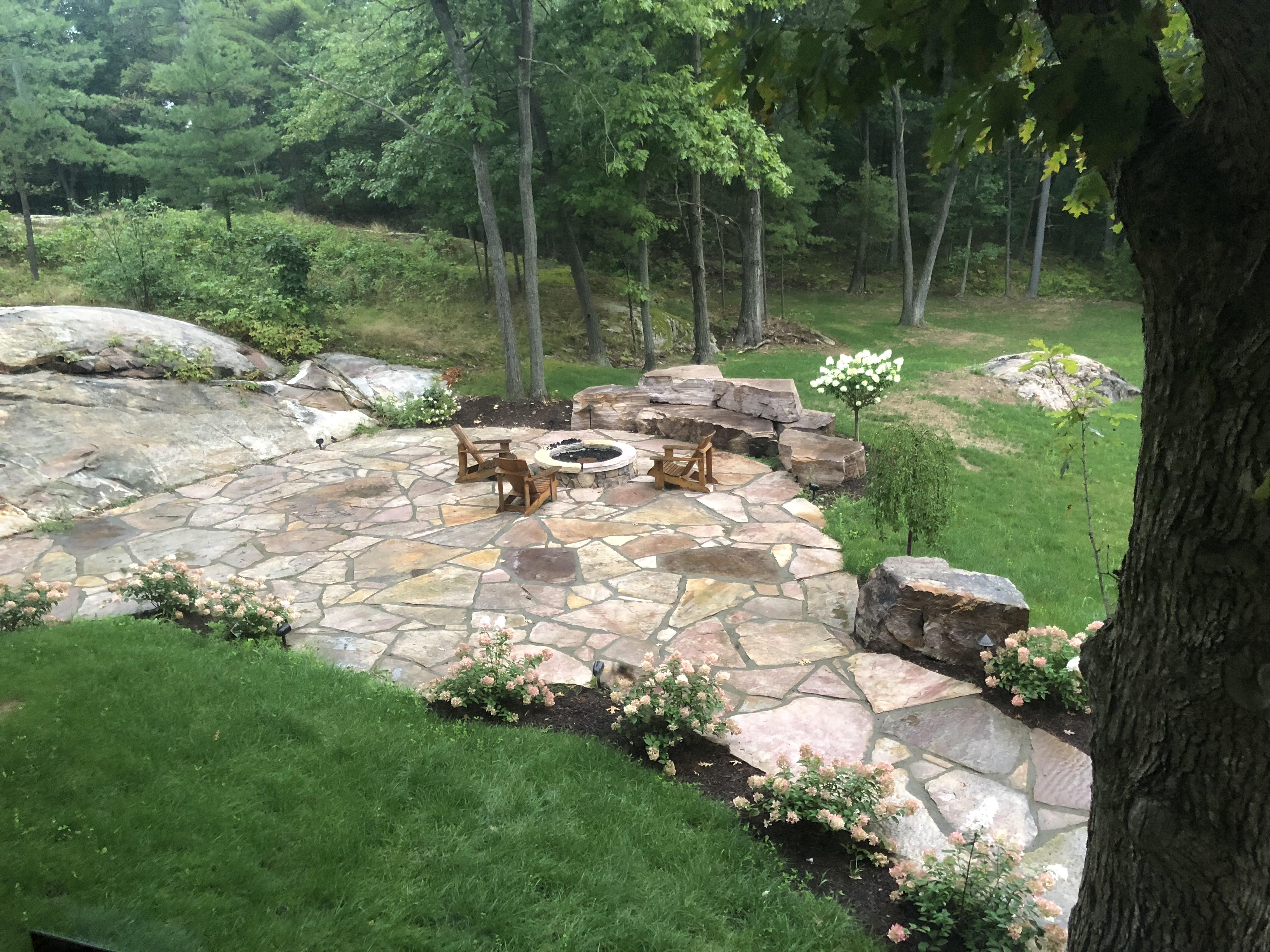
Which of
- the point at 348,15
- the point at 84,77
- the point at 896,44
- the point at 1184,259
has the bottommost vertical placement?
the point at 1184,259

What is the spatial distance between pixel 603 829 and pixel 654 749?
560mm

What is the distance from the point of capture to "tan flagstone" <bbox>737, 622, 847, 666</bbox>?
190 inches

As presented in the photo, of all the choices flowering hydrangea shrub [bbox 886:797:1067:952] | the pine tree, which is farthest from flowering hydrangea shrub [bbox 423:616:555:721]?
the pine tree

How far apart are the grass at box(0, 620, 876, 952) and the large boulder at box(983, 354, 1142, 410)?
37.9 feet

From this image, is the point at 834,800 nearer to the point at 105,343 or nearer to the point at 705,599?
the point at 705,599

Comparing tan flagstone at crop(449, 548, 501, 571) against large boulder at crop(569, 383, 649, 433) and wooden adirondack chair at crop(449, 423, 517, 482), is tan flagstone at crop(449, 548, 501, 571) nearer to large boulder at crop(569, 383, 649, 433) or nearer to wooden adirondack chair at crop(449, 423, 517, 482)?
wooden adirondack chair at crop(449, 423, 517, 482)

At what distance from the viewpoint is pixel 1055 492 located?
8336mm

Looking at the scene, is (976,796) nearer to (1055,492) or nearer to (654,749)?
(654,749)

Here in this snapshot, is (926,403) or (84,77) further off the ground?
(84,77)

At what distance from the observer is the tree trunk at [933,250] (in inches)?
819

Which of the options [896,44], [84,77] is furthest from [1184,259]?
[84,77]

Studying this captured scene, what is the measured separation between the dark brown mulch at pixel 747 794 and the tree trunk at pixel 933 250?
19.8m

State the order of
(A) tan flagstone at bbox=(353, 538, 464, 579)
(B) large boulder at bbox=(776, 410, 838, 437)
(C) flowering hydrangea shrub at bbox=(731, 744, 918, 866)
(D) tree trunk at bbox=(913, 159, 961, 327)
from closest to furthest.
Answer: (C) flowering hydrangea shrub at bbox=(731, 744, 918, 866)
(A) tan flagstone at bbox=(353, 538, 464, 579)
(B) large boulder at bbox=(776, 410, 838, 437)
(D) tree trunk at bbox=(913, 159, 961, 327)

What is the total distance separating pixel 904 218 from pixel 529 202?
14586 mm
